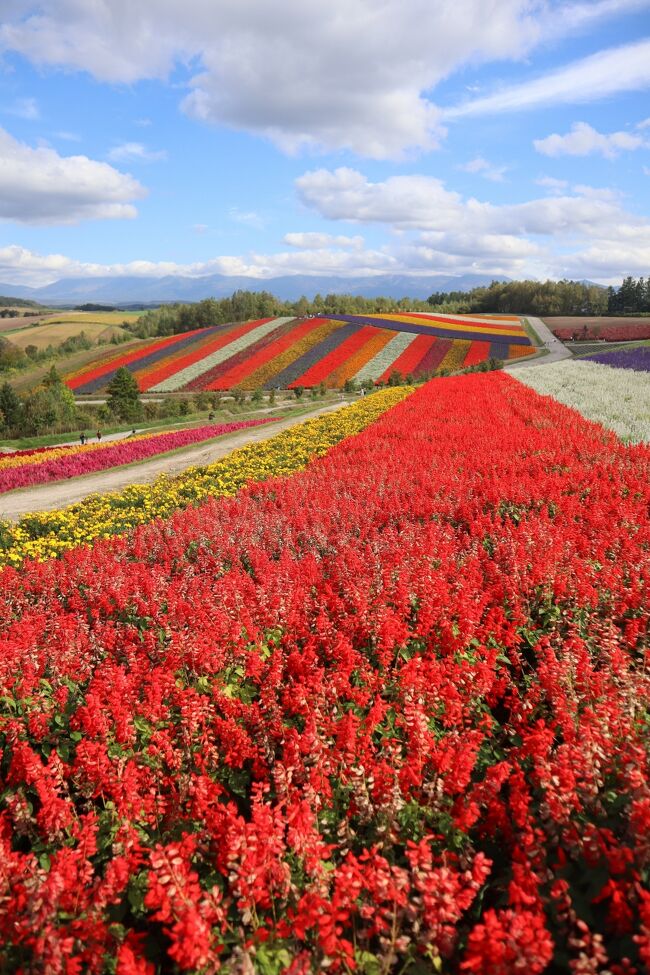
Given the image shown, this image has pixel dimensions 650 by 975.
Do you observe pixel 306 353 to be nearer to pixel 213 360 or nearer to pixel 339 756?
pixel 213 360

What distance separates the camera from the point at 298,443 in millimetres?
21969

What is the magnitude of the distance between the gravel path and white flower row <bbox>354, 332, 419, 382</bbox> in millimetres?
13456

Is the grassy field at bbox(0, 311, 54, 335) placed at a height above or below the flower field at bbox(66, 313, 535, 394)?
above

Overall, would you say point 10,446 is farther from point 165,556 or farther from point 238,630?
point 238,630

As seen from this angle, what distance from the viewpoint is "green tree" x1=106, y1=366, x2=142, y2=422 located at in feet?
155

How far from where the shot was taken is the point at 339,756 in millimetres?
3877

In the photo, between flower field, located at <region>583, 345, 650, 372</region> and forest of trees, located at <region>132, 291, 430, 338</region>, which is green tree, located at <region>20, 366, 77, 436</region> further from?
forest of trees, located at <region>132, 291, 430, 338</region>

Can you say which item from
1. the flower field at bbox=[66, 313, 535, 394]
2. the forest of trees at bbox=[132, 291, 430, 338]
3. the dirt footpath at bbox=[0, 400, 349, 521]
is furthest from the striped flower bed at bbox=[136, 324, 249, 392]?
the dirt footpath at bbox=[0, 400, 349, 521]

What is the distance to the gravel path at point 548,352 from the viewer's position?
5740 cm

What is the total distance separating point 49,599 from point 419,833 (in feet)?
21.7

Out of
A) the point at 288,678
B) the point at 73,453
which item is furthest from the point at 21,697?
the point at 73,453

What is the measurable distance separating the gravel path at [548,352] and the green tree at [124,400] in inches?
1289

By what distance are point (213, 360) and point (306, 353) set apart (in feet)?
Answer: 40.3

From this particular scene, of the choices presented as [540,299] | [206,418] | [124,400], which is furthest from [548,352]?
[540,299]
